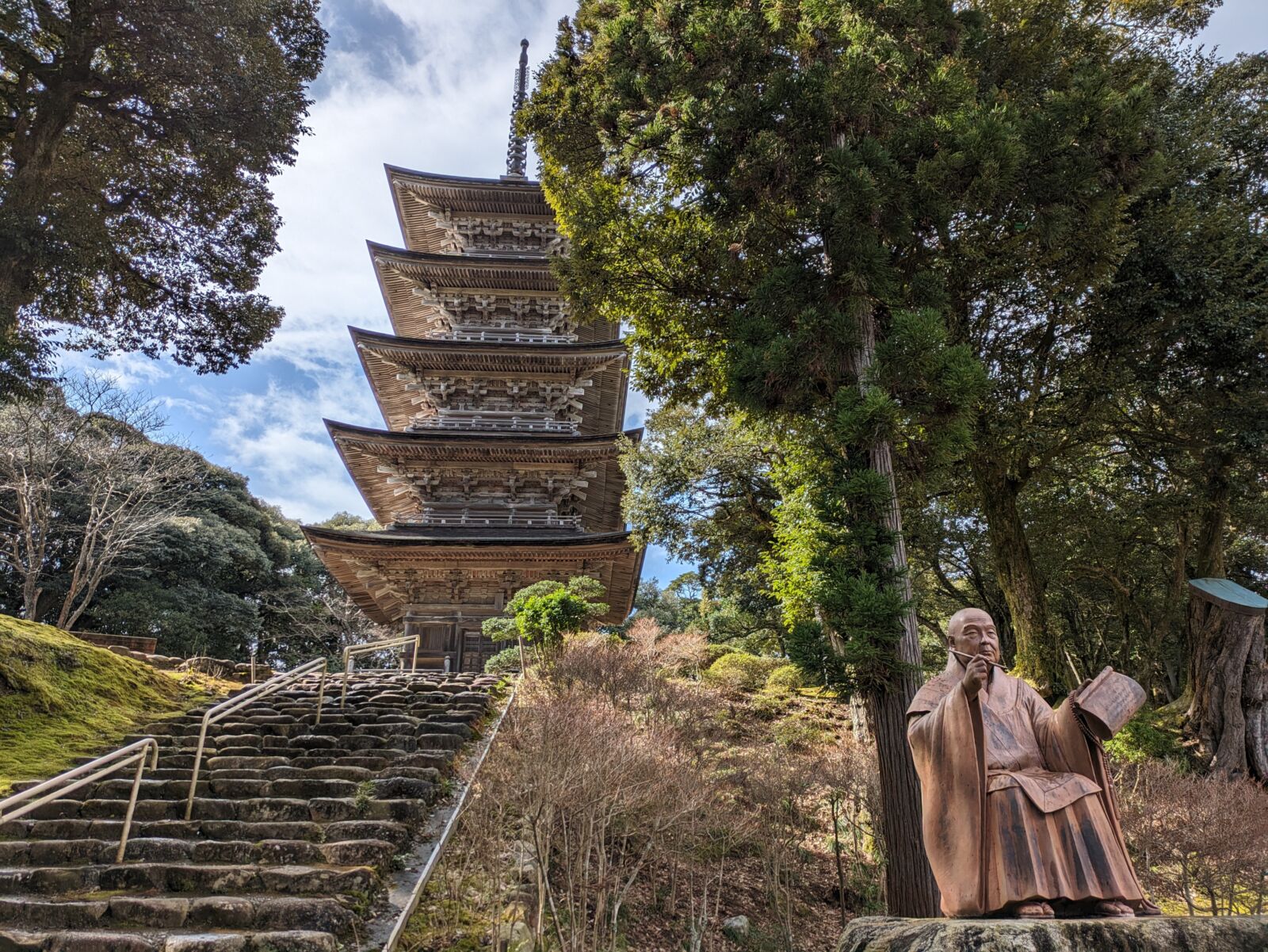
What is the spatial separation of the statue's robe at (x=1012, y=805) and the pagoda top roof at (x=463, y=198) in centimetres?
1838

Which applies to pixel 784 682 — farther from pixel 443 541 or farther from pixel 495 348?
pixel 495 348

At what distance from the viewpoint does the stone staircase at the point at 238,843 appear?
3883mm

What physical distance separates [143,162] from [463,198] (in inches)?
434

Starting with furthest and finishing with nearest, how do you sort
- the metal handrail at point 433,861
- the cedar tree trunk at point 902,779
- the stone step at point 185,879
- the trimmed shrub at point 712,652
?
1. the trimmed shrub at point 712,652
2. the cedar tree trunk at point 902,779
3. the stone step at point 185,879
4. the metal handrail at point 433,861

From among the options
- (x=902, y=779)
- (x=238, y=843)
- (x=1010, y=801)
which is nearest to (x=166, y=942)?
(x=238, y=843)

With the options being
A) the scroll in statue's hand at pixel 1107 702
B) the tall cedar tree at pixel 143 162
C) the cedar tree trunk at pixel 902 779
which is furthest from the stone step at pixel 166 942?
the tall cedar tree at pixel 143 162

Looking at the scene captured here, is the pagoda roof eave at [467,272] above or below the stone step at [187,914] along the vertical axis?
above

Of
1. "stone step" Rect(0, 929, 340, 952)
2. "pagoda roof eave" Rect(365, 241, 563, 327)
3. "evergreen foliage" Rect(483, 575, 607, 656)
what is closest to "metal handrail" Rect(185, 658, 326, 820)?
"stone step" Rect(0, 929, 340, 952)

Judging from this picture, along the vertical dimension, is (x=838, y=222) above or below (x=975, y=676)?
above

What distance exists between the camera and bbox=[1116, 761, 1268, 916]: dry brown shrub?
7121mm

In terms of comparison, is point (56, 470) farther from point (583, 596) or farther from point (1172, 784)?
point (1172, 784)

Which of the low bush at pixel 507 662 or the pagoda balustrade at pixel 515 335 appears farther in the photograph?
the pagoda balustrade at pixel 515 335

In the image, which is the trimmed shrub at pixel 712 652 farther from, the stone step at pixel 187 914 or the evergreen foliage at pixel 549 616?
the stone step at pixel 187 914

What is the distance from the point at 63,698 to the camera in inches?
312
